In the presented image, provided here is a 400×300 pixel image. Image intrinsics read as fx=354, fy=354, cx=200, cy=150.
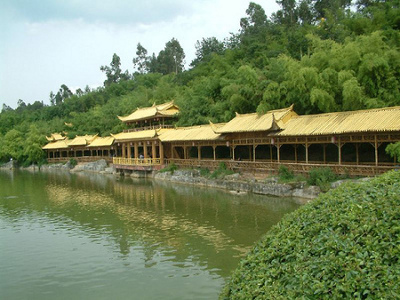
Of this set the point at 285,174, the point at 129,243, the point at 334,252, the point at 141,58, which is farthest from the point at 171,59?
the point at 334,252

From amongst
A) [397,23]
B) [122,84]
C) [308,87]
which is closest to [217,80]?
[308,87]

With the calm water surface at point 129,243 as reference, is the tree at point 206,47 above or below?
above

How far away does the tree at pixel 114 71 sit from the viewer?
86.4m

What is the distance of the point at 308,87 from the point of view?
19172mm

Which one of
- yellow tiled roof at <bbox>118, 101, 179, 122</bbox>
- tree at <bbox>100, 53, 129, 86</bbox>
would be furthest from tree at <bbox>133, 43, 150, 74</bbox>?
yellow tiled roof at <bbox>118, 101, 179, 122</bbox>

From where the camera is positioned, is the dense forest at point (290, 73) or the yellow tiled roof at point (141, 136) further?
the yellow tiled roof at point (141, 136)

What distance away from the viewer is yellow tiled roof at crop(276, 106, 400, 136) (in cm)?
1409

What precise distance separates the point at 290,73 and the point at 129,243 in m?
13.9

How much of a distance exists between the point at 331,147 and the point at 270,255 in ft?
57.4

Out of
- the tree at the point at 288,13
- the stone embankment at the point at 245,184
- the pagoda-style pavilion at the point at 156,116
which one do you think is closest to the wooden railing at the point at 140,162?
the stone embankment at the point at 245,184

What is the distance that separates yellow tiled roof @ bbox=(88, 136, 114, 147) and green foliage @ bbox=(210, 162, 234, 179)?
17.9 meters

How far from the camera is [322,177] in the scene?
49.7 feet

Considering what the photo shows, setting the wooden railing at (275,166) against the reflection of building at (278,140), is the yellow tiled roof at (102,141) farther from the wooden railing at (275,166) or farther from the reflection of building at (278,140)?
the wooden railing at (275,166)

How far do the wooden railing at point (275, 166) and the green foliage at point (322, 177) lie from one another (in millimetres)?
458
